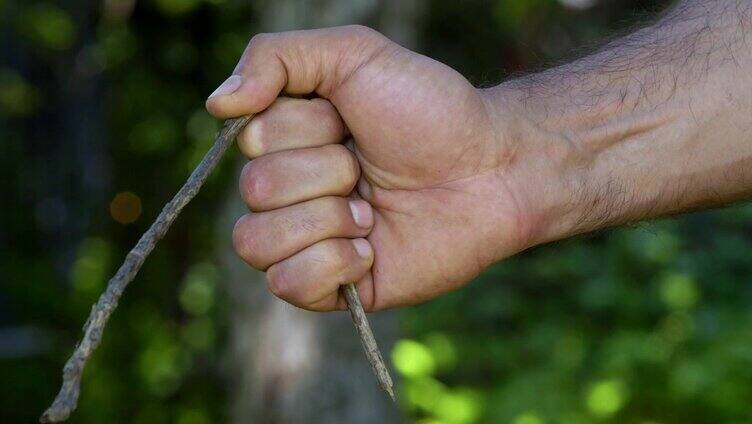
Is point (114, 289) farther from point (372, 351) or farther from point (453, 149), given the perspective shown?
point (453, 149)

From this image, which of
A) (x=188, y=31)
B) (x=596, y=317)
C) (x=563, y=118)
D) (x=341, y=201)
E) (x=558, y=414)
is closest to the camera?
(x=341, y=201)

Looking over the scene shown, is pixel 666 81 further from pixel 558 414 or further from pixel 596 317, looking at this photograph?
pixel 596 317

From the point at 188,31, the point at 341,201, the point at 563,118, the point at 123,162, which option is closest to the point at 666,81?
the point at 563,118

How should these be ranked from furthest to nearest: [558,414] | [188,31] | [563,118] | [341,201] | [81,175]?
[81,175] → [188,31] → [558,414] → [563,118] → [341,201]

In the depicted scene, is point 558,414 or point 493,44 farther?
point 493,44

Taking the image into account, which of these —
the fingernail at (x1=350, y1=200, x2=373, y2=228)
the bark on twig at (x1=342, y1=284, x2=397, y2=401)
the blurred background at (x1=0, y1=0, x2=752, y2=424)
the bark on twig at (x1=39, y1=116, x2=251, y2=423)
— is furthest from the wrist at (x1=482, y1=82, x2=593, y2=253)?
→ the blurred background at (x1=0, y1=0, x2=752, y2=424)

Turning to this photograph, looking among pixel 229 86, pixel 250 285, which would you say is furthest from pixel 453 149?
pixel 250 285

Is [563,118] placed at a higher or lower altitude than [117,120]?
higher

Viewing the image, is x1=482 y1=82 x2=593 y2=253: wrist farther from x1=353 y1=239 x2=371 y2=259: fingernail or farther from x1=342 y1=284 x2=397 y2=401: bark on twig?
x1=342 y1=284 x2=397 y2=401: bark on twig
